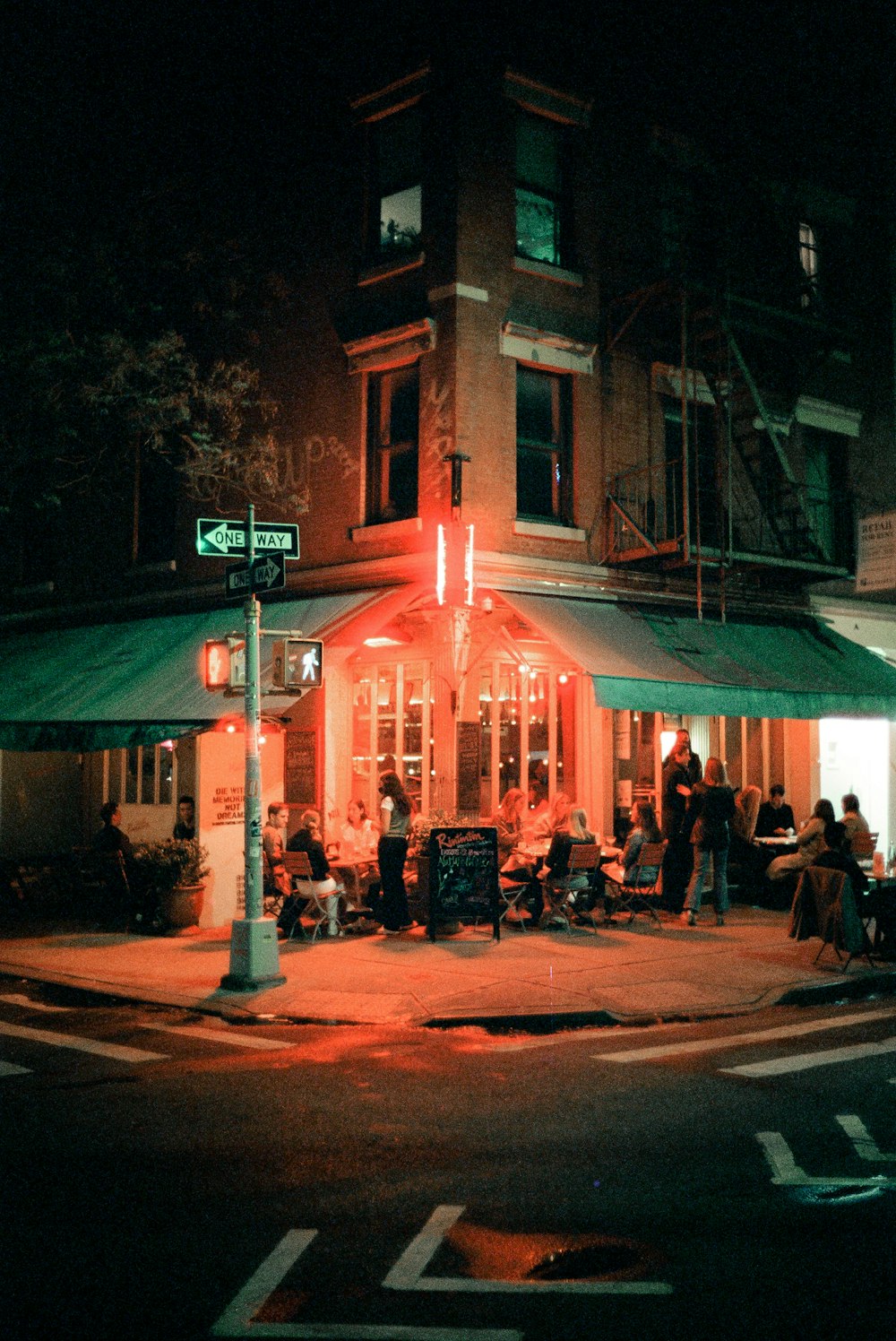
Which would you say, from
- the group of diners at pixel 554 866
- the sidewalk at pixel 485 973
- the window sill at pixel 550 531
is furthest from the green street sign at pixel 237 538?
the group of diners at pixel 554 866

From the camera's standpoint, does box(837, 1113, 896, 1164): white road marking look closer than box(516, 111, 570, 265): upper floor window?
Yes

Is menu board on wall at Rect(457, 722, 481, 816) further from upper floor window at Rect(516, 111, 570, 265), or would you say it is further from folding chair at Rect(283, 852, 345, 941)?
upper floor window at Rect(516, 111, 570, 265)

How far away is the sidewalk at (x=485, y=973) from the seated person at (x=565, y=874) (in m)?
0.46

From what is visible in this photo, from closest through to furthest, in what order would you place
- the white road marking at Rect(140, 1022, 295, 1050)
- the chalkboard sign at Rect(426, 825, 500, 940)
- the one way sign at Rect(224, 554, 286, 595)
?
the white road marking at Rect(140, 1022, 295, 1050), the one way sign at Rect(224, 554, 286, 595), the chalkboard sign at Rect(426, 825, 500, 940)

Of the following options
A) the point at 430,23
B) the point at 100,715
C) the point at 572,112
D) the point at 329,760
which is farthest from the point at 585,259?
the point at 100,715

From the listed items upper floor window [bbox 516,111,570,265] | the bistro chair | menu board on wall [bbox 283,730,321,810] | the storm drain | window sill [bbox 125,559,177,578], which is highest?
upper floor window [bbox 516,111,570,265]

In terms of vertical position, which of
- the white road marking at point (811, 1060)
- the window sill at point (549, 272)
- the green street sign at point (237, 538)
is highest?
the window sill at point (549, 272)

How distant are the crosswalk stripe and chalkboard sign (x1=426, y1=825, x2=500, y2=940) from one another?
525cm

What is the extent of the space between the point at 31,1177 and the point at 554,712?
1084cm

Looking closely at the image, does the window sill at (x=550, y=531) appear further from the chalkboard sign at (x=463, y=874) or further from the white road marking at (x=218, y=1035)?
the white road marking at (x=218, y=1035)

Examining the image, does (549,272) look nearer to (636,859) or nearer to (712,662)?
(712,662)

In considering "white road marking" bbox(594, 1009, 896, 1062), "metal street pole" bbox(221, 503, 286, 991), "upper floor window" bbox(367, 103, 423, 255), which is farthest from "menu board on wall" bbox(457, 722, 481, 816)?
"upper floor window" bbox(367, 103, 423, 255)

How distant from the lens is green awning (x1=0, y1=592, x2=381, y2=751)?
13500 mm

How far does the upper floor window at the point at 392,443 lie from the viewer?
1471cm
